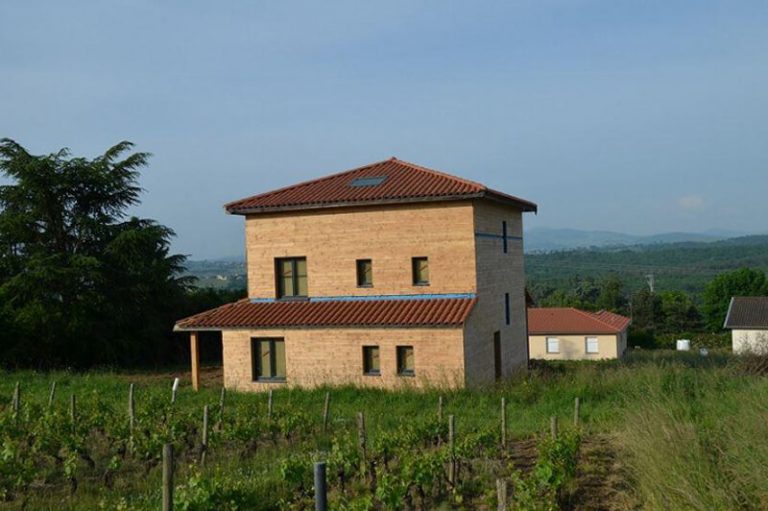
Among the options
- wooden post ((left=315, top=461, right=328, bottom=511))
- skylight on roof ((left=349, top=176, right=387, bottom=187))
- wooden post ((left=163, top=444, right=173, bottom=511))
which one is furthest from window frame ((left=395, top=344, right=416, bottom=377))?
wooden post ((left=315, top=461, right=328, bottom=511))

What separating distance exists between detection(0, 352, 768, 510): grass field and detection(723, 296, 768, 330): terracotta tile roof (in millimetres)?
40585

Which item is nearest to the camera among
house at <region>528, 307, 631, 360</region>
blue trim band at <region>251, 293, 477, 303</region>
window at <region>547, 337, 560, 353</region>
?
blue trim band at <region>251, 293, 477, 303</region>

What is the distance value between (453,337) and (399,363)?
1872 millimetres

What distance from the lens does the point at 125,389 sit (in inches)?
885

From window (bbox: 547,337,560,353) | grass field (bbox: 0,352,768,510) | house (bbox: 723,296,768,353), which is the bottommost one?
window (bbox: 547,337,560,353)

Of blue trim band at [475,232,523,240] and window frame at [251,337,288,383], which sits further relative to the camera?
window frame at [251,337,288,383]

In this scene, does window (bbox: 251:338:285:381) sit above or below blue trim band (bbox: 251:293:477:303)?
below

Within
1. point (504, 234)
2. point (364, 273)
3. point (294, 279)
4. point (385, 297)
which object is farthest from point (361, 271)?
point (504, 234)

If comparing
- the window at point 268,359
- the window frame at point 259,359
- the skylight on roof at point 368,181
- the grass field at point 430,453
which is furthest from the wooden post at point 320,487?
the skylight on roof at point 368,181

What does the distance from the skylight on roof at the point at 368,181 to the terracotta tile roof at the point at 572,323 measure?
108ft

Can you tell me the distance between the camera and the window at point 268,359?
71.8ft

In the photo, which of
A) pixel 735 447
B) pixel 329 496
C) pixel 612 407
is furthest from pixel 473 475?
pixel 612 407

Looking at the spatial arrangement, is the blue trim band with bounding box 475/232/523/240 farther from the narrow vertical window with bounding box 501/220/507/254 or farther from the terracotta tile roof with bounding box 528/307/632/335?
the terracotta tile roof with bounding box 528/307/632/335

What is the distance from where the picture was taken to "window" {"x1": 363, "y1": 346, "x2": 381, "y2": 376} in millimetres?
20672
